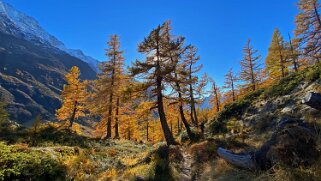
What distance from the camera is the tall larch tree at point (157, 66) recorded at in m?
18.0

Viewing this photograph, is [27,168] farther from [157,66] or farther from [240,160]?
[157,66]

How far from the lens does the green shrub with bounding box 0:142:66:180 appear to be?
341 inches

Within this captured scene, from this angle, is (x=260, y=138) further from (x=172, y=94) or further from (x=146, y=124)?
(x=146, y=124)

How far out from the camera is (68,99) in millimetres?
36469

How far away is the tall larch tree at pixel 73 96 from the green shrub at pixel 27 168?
26.1 m

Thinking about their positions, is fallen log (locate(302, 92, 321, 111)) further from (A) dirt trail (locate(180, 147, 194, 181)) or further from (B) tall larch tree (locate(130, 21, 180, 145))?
(B) tall larch tree (locate(130, 21, 180, 145))

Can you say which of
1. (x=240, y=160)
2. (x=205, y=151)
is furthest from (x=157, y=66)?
(x=240, y=160)

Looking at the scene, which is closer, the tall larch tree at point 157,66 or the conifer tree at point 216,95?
the tall larch tree at point 157,66

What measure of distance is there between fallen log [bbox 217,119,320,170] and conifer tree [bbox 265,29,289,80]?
31.8m

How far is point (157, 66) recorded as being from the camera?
18.3 metres

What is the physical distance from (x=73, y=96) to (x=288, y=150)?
34591mm

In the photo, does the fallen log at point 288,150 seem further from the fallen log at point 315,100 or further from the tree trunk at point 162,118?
the tree trunk at point 162,118

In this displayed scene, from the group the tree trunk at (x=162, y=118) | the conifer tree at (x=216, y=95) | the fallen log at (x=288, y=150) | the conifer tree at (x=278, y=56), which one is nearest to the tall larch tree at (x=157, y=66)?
the tree trunk at (x=162, y=118)

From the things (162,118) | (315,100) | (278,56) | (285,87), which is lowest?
(315,100)
